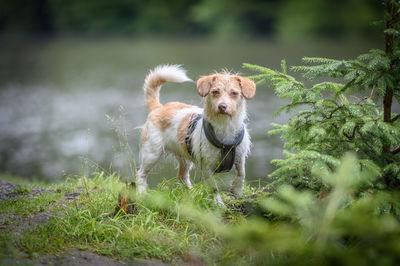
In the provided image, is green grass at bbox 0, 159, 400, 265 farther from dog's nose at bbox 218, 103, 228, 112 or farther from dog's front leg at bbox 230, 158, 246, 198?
dog's nose at bbox 218, 103, 228, 112

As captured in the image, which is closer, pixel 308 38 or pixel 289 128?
pixel 289 128

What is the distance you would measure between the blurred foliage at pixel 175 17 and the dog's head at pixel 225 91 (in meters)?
38.0

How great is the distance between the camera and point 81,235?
329 cm

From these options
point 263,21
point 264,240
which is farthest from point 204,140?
point 263,21

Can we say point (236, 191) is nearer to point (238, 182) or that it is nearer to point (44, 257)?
point (238, 182)

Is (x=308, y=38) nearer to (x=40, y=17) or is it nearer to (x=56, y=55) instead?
(x=56, y=55)

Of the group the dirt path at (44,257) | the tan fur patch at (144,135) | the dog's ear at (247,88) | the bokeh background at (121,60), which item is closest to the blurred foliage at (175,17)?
the bokeh background at (121,60)

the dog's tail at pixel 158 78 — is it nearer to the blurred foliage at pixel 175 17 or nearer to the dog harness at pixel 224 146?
the dog harness at pixel 224 146

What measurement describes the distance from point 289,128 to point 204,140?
0.99 metres

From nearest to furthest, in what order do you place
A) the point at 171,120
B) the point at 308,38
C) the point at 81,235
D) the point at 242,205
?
the point at 81,235
the point at 242,205
the point at 171,120
the point at 308,38

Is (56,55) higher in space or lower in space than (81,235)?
higher

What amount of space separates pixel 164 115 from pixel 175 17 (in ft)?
174

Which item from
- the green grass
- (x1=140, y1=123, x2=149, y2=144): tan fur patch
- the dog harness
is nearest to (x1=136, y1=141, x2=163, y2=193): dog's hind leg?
(x1=140, y1=123, x2=149, y2=144): tan fur patch

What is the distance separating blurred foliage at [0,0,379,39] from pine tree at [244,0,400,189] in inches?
1505
